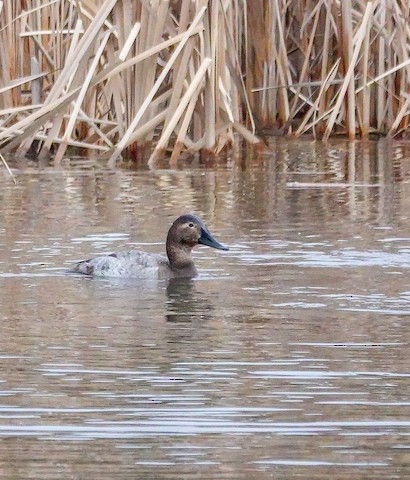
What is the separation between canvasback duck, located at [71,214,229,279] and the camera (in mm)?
7609

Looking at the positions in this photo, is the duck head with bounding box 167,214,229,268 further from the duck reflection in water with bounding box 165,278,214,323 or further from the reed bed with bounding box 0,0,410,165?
the reed bed with bounding box 0,0,410,165

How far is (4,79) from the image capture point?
13234mm

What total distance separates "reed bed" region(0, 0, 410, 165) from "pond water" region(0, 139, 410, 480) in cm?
92

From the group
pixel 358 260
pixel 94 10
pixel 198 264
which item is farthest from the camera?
pixel 94 10

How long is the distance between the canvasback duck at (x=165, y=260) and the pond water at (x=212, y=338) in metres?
0.09

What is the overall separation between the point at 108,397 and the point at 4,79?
348 inches

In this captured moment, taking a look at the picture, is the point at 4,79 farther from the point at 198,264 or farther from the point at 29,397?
the point at 29,397

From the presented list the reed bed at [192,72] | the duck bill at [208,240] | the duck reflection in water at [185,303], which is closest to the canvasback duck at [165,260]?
the duck bill at [208,240]

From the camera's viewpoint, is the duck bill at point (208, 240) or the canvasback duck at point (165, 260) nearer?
the canvasback duck at point (165, 260)

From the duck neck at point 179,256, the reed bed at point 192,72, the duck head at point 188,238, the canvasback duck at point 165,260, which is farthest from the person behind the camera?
the reed bed at point 192,72

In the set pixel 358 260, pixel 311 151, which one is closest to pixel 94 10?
pixel 311 151

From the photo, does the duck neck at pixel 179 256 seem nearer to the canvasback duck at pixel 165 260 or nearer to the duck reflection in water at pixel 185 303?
the canvasback duck at pixel 165 260

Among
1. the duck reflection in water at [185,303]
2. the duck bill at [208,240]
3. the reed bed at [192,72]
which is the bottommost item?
the duck reflection in water at [185,303]

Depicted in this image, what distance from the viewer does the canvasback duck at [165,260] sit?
25.0 ft
